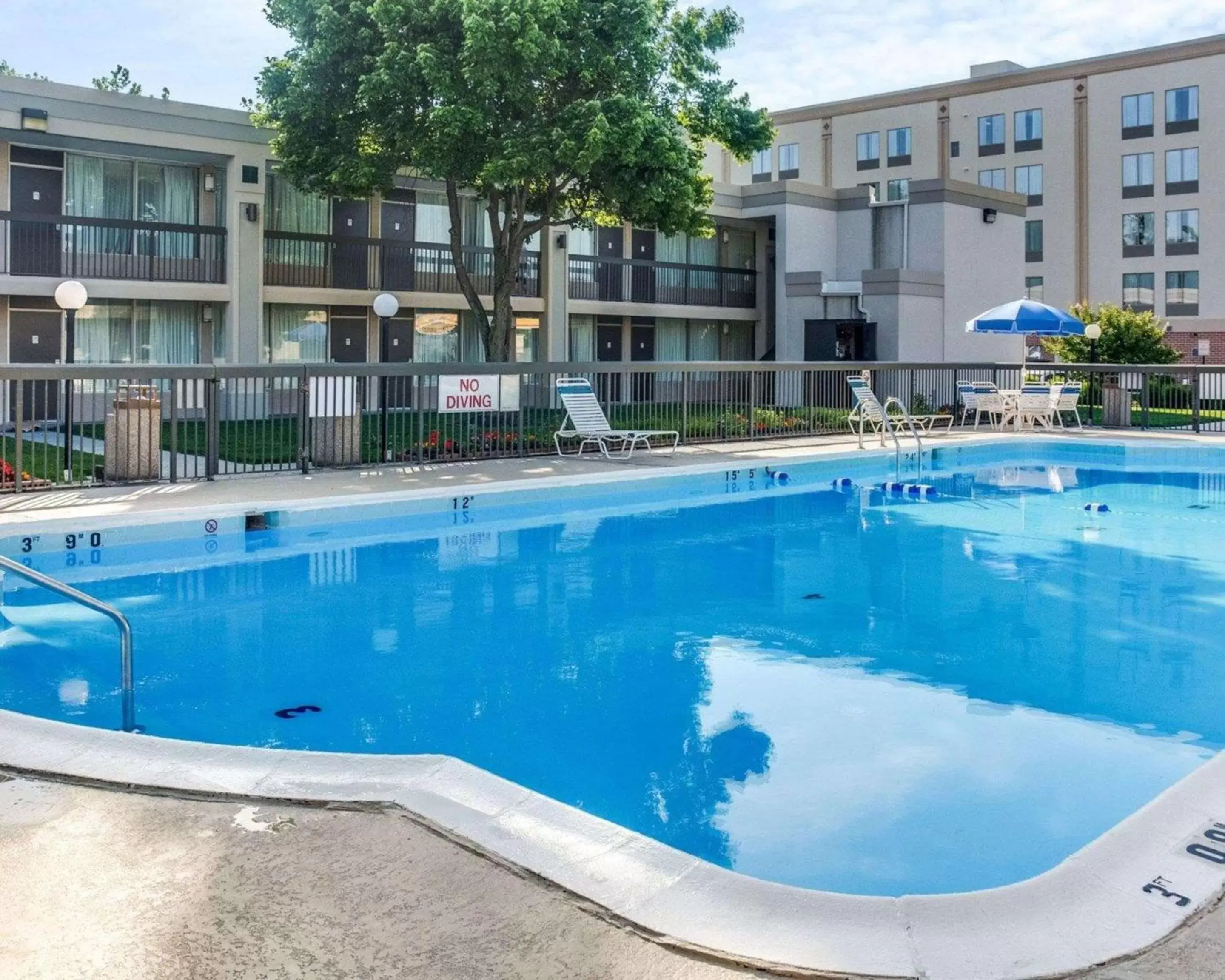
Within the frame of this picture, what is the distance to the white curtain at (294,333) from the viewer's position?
26422 millimetres

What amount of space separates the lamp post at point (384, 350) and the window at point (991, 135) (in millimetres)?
32070

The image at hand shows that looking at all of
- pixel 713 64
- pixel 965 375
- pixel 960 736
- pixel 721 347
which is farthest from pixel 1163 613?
pixel 721 347

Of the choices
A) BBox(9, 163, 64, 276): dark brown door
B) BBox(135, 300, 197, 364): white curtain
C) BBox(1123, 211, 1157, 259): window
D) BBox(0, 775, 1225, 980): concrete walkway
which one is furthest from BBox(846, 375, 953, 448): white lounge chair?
BBox(1123, 211, 1157, 259): window

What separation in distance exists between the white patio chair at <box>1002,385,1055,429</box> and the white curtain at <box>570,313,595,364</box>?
36.4 feet

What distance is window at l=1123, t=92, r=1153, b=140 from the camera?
47.3m

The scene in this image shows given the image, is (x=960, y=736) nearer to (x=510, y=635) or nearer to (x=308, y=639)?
(x=510, y=635)

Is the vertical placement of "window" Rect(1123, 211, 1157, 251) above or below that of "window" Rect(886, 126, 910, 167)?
below

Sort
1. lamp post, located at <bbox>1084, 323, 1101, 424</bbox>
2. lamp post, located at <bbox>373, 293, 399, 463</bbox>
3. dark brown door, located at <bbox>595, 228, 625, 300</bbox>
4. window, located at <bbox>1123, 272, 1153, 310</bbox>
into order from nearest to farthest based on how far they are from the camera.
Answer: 1. lamp post, located at <bbox>373, 293, 399, 463</bbox>
2. lamp post, located at <bbox>1084, 323, 1101, 424</bbox>
3. dark brown door, located at <bbox>595, 228, 625, 300</bbox>
4. window, located at <bbox>1123, 272, 1153, 310</bbox>

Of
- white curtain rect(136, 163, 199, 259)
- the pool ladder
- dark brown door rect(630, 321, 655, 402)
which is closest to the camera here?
the pool ladder

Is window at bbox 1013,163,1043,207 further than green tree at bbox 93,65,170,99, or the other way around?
green tree at bbox 93,65,170,99

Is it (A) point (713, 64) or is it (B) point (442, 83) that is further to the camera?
(A) point (713, 64)

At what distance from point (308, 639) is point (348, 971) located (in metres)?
5.52

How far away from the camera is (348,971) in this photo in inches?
123

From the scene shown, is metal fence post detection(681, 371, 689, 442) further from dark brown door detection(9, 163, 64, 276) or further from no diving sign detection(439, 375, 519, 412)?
dark brown door detection(9, 163, 64, 276)
